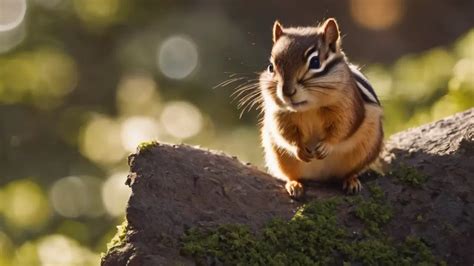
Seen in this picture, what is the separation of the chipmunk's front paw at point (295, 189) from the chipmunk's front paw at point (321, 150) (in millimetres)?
161

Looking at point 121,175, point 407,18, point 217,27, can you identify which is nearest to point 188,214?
point 121,175

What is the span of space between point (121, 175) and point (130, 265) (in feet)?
10.1

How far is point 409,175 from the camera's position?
161 inches

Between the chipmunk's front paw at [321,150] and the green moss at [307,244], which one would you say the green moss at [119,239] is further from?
the chipmunk's front paw at [321,150]

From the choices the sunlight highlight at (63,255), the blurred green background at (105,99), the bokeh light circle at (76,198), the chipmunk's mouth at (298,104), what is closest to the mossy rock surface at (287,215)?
the chipmunk's mouth at (298,104)

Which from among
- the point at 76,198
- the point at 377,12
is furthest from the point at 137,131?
the point at 377,12

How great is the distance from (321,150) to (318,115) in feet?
0.51

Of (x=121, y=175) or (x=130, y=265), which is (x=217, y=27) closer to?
(x=121, y=175)

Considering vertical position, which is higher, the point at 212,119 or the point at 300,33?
the point at 212,119

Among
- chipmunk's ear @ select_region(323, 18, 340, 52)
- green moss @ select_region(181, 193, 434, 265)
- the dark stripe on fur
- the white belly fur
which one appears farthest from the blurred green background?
green moss @ select_region(181, 193, 434, 265)

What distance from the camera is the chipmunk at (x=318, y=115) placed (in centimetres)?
415

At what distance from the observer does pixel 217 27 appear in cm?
937

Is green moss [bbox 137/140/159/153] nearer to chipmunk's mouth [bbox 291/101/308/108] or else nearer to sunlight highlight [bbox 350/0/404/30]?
chipmunk's mouth [bbox 291/101/308/108]

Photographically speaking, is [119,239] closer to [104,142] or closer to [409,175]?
[409,175]
